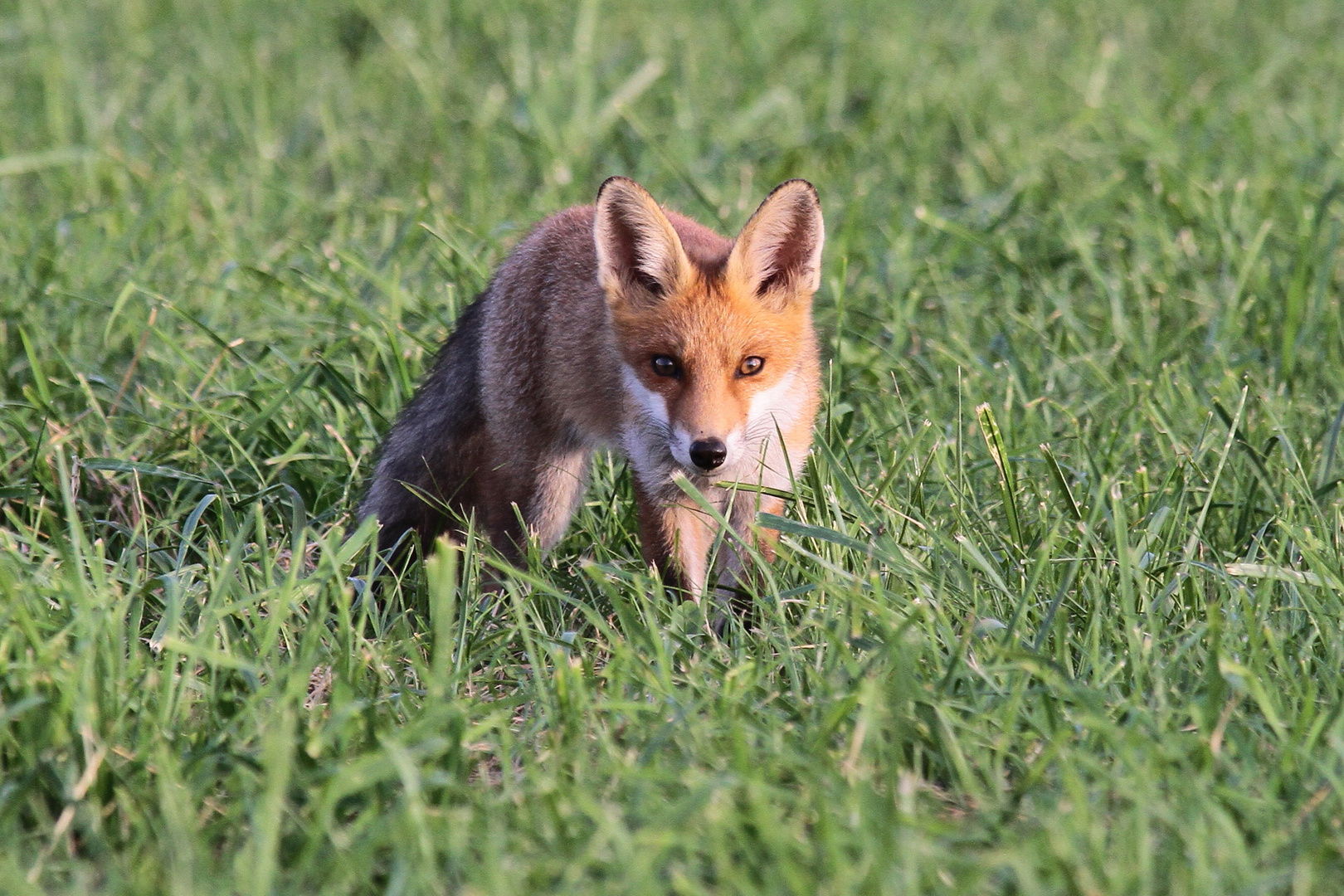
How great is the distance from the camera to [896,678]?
3.00 meters

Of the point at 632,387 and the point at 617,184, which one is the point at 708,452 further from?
the point at 617,184

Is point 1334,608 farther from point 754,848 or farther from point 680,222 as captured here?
point 680,222

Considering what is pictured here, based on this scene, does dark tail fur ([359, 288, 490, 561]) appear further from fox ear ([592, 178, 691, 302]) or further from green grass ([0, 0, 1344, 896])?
fox ear ([592, 178, 691, 302])

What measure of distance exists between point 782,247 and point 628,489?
956 millimetres

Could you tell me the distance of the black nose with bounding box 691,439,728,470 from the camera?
3.83 metres

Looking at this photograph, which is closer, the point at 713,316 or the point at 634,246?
the point at 713,316

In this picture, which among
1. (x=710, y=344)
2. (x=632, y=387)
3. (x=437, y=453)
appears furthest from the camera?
(x=437, y=453)

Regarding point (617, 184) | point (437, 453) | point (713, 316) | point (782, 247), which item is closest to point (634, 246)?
point (617, 184)

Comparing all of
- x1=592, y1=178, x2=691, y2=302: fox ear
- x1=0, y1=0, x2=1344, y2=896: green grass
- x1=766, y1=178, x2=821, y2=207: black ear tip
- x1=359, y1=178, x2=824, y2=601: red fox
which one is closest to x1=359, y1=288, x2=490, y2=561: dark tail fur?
x1=359, y1=178, x2=824, y2=601: red fox

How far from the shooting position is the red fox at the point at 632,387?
410cm

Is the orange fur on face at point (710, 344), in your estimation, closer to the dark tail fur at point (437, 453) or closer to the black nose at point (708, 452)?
the black nose at point (708, 452)

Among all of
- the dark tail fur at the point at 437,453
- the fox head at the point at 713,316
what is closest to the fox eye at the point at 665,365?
the fox head at the point at 713,316

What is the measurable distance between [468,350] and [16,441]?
1.49 meters

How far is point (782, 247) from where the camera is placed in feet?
14.1
